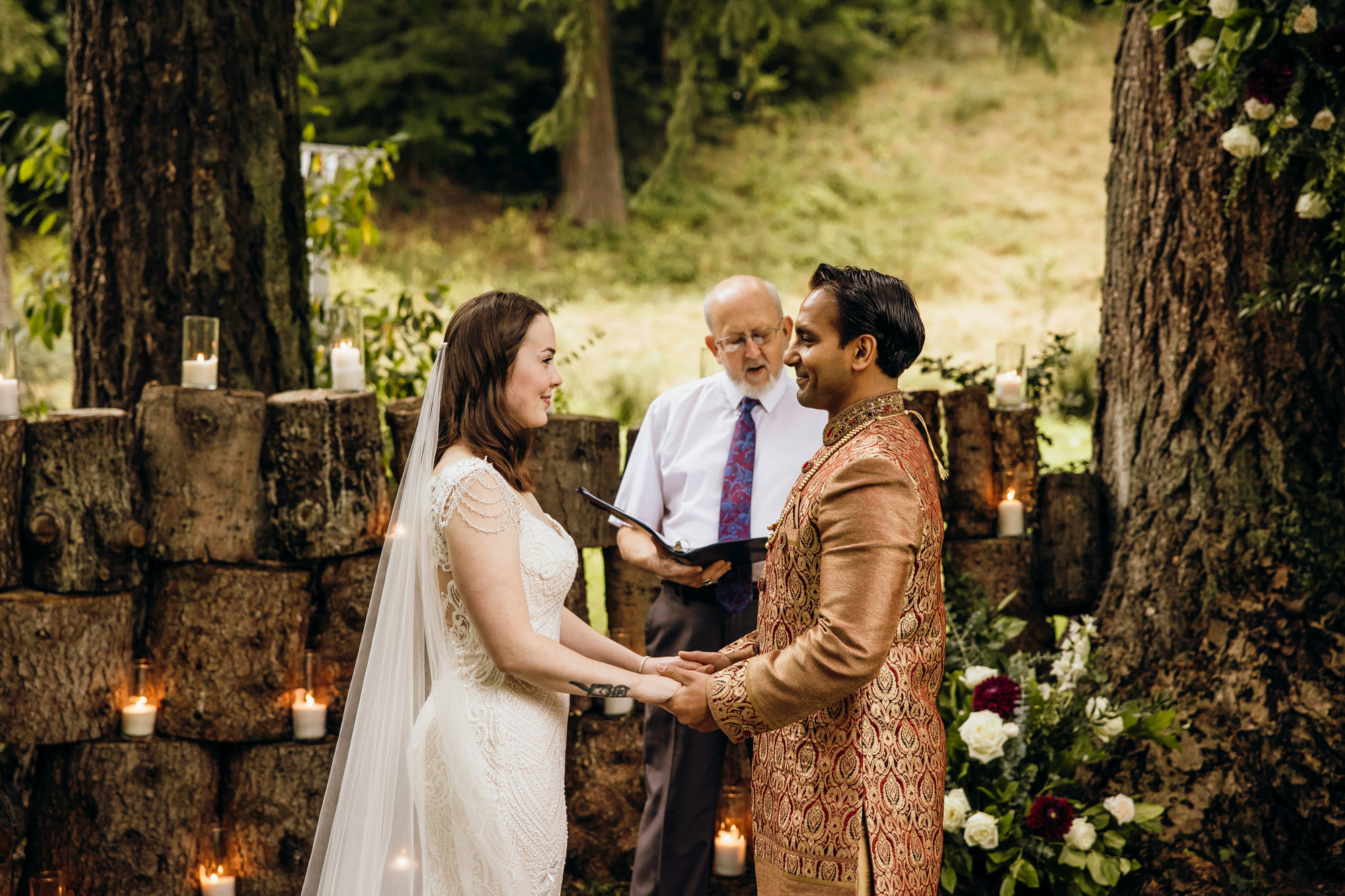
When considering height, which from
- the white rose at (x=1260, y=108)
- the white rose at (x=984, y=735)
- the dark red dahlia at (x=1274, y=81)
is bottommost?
the white rose at (x=984, y=735)

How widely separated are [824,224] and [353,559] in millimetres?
11127

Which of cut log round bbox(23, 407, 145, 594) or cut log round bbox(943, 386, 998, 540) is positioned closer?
cut log round bbox(23, 407, 145, 594)

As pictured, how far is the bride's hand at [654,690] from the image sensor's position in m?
2.11

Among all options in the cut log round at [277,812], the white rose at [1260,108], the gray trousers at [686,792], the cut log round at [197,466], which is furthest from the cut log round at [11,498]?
the white rose at [1260,108]

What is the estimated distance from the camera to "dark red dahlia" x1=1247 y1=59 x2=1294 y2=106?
301cm

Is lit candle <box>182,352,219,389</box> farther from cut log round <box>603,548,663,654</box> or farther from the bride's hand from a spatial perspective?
the bride's hand

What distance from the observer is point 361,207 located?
4.86 meters

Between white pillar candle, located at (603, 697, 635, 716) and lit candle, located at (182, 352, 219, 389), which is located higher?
lit candle, located at (182, 352, 219, 389)

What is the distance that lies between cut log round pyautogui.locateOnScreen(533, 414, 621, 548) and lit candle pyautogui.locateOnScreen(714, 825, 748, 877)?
1017mm

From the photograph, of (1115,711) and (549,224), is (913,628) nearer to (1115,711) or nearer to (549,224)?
(1115,711)

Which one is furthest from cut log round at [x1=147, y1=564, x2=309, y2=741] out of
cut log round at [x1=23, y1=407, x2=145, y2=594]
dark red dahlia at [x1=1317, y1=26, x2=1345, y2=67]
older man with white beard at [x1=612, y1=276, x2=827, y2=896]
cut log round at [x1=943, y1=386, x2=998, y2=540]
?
dark red dahlia at [x1=1317, y1=26, x2=1345, y2=67]

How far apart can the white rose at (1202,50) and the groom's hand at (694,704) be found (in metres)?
2.49

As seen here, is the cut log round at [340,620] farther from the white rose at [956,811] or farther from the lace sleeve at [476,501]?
the white rose at [956,811]

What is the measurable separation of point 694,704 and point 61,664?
6.75 ft
